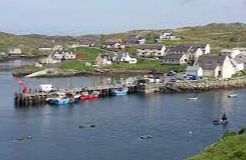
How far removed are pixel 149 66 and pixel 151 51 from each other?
8535 millimetres

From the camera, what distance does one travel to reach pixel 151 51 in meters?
87.9

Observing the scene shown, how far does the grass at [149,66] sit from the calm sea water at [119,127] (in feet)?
60.6

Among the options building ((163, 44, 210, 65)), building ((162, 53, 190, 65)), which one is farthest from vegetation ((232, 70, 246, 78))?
building ((162, 53, 190, 65))

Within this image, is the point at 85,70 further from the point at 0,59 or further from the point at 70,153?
the point at 70,153

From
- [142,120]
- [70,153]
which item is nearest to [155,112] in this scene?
[142,120]

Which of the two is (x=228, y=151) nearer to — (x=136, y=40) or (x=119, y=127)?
(x=119, y=127)

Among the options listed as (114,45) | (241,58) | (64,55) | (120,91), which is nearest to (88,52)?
(64,55)

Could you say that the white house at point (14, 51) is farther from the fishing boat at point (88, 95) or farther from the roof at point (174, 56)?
the fishing boat at point (88, 95)

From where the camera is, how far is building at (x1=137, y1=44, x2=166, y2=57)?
86700 mm

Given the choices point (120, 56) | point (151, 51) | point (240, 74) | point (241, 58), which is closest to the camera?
point (240, 74)

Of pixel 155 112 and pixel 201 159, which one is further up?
pixel 201 159

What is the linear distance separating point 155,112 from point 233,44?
2155 inches

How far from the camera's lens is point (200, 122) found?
134 feet

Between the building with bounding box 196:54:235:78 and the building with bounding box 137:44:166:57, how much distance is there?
18114 mm
